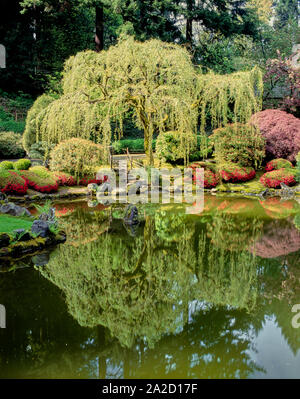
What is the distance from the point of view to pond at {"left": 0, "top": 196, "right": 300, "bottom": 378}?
3748mm

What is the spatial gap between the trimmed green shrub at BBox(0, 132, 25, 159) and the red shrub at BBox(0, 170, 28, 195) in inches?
256

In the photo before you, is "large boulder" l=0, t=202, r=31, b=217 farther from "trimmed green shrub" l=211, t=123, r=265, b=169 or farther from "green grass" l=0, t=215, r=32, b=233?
"trimmed green shrub" l=211, t=123, r=265, b=169

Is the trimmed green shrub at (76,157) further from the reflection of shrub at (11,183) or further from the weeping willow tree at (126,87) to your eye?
the reflection of shrub at (11,183)

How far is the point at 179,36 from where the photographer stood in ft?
72.4

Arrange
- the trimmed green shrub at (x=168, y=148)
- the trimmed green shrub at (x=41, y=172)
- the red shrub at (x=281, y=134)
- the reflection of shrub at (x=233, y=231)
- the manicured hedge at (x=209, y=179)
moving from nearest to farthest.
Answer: the reflection of shrub at (x=233, y=231), the trimmed green shrub at (x=41, y=172), the manicured hedge at (x=209, y=179), the red shrub at (x=281, y=134), the trimmed green shrub at (x=168, y=148)

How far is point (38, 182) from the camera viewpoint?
13.1m

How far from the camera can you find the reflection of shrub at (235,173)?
15492 millimetres

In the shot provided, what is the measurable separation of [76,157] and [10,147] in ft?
19.3

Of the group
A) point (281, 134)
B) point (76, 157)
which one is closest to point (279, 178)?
point (281, 134)

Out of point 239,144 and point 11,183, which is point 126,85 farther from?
point 239,144

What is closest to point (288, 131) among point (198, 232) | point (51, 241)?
point (198, 232)

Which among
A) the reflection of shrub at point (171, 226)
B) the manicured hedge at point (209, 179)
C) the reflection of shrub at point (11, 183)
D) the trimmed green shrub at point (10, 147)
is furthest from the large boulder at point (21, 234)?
the trimmed green shrub at point (10, 147)

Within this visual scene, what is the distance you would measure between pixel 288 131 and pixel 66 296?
13.6 meters

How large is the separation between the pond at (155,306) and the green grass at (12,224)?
937 mm
